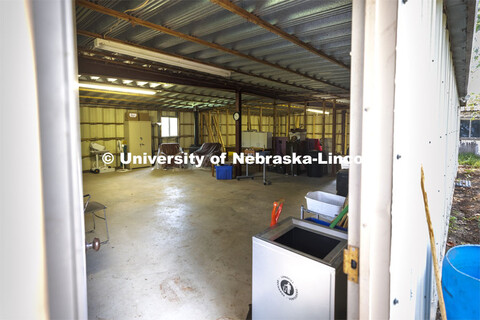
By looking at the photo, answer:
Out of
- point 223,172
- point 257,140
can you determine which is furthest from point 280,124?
point 223,172

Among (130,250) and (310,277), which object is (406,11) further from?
(130,250)

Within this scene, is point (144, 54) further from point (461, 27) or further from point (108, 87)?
point (461, 27)

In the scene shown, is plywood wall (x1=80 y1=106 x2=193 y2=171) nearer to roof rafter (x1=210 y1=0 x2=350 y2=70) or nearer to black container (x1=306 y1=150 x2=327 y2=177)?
black container (x1=306 y1=150 x2=327 y2=177)

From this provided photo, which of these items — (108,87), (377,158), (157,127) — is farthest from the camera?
(157,127)

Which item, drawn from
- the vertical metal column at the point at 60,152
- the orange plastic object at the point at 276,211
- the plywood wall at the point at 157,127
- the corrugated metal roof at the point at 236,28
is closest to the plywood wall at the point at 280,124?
the plywood wall at the point at 157,127

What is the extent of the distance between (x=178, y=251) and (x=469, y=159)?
14066mm

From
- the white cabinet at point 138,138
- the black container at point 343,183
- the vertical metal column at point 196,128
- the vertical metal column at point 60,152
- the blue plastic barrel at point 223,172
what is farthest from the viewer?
the vertical metal column at point 196,128

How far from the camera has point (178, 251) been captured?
10.9 feet

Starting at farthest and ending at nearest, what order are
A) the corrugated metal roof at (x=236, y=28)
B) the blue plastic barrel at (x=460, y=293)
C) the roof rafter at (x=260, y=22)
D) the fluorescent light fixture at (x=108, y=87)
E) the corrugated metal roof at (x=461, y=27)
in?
the fluorescent light fixture at (x=108, y=87) → the corrugated metal roof at (x=236, y=28) → the roof rafter at (x=260, y=22) → the corrugated metal roof at (x=461, y=27) → the blue plastic barrel at (x=460, y=293)

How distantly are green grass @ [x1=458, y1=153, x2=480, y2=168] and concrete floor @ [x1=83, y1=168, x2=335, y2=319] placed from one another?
8.59 metres

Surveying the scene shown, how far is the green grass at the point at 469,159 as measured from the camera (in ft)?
35.5

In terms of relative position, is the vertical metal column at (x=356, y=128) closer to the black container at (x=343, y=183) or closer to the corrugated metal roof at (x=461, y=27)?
the corrugated metal roof at (x=461, y=27)

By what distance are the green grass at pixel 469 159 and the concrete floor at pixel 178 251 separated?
8593 millimetres

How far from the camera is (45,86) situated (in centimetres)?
43
